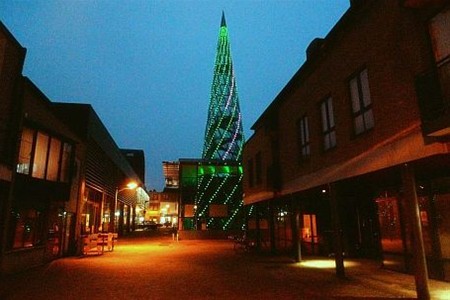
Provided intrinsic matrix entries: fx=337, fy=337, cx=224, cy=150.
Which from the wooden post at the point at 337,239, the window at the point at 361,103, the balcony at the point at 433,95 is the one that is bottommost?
the wooden post at the point at 337,239

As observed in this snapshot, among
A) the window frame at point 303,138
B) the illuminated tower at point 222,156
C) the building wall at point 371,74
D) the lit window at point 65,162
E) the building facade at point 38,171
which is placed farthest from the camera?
the illuminated tower at point 222,156

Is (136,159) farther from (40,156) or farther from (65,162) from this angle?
(40,156)

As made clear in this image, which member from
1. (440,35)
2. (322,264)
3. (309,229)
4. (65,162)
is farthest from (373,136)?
(65,162)

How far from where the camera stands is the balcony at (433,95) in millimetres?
7016

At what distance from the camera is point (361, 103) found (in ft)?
35.8

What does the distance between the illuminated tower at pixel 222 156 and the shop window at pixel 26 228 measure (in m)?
20.8

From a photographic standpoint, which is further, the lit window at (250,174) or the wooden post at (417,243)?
the lit window at (250,174)

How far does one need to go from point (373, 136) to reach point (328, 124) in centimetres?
325

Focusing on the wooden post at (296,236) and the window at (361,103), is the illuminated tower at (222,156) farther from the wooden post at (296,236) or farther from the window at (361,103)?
the window at (361,103)

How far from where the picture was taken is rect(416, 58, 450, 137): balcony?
23.0ft

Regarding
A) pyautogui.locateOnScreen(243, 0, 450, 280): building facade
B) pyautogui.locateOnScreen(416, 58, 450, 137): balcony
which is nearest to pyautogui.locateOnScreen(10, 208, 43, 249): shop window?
pyautogui.locateOnScreen(243, 0, 450, 280): building facade

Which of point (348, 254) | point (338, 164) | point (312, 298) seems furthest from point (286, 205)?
point (312, 298)

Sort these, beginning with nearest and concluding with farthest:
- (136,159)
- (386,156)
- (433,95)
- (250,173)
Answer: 1. (433,95)
2. (386,156)
3. (250,173)
4. (136,159)

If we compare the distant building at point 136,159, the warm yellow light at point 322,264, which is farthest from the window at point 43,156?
the distant building at point 136,159
